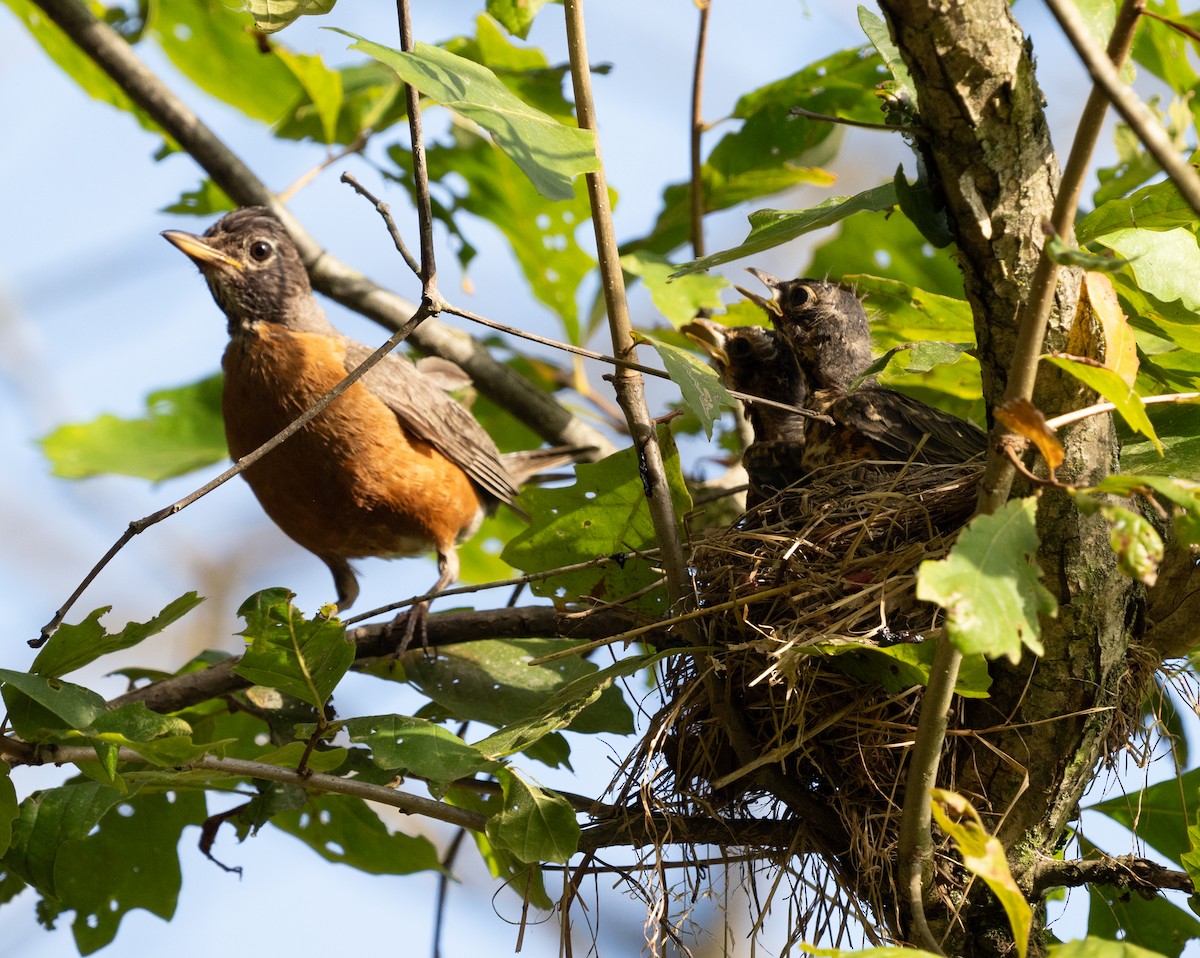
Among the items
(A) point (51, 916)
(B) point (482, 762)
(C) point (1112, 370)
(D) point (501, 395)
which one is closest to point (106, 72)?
(D) point (501, 395)

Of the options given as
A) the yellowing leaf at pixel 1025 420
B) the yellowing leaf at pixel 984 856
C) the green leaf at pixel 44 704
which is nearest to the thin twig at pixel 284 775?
the green leaf at pixel 44 704

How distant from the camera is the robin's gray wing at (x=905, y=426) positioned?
3.67 meters

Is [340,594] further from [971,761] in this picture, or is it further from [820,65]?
[971,761]

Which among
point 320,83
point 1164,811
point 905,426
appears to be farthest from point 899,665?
point 320,83

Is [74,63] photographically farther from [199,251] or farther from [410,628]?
[410,628]

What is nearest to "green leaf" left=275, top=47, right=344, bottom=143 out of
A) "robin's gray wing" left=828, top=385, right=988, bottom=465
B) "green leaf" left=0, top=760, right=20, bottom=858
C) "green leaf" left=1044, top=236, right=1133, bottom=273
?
"robin's gray wing" left=828, top=385, right=988, bottom=465

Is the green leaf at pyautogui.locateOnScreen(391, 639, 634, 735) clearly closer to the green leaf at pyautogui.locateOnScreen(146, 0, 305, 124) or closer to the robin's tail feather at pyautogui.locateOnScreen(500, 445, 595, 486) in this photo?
the robin's tail feather at pyautogui.locateOnScreen(500, 445, 595, 486)

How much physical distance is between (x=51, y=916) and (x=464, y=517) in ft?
6.95

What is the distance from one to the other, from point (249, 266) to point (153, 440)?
0.92 m

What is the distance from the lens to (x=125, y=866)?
342 cm

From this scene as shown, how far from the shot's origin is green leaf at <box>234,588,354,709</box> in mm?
2473

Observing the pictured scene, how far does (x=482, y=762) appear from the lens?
249 centimetres

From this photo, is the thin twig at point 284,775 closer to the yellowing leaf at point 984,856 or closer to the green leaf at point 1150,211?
the yellowing leaf at point 984,856

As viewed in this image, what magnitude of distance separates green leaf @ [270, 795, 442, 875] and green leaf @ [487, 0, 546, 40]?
7.03 feet
